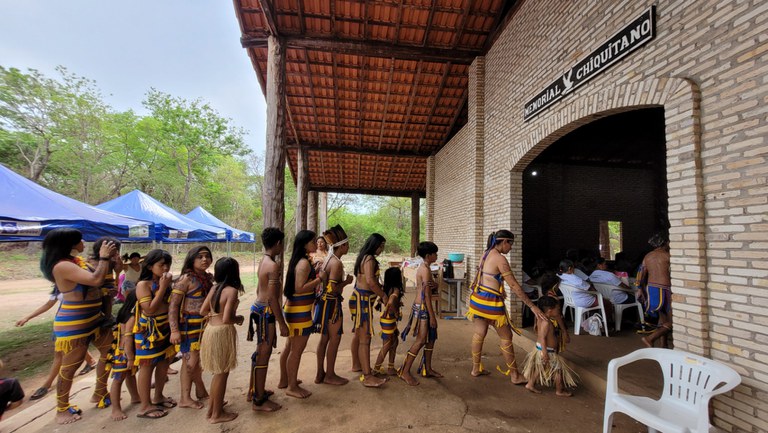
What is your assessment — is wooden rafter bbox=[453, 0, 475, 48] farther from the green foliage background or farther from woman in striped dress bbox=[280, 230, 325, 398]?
the green foliage background

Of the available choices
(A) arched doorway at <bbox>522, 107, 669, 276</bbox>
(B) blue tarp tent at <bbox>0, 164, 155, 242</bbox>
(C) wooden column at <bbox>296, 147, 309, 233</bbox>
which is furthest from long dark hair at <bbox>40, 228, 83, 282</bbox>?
(A) arched doorway at <bbox>522, 107, 669, 276</bbox>

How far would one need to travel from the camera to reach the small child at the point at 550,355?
3.29 meters

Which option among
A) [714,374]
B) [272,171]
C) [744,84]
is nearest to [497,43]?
[744,84]

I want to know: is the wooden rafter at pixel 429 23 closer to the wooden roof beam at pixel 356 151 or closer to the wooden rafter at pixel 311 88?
the wooden rafter at pixel 311 88

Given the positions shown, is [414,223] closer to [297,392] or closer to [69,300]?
[297,392]

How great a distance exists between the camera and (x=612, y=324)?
5.40m

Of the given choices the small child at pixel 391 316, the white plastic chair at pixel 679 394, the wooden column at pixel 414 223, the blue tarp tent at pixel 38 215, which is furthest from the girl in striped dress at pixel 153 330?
the wooden column at pixel 414 223

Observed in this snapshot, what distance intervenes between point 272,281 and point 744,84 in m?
4.03

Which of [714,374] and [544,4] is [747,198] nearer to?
[714,374]

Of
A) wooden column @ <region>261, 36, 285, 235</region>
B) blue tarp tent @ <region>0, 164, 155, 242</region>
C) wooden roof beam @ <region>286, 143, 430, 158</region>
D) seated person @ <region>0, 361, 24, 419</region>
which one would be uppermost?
wooden roof beam @ <region>286, 143, 430, 158</region>

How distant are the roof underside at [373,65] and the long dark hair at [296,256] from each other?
15.5ft

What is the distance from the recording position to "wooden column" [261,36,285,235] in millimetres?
5422

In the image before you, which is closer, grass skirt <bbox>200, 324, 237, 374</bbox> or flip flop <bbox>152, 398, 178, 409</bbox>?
grass skirt <bbox>200, 324, 237, 374</bbox>

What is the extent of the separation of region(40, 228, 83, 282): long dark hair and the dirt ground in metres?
1.35
